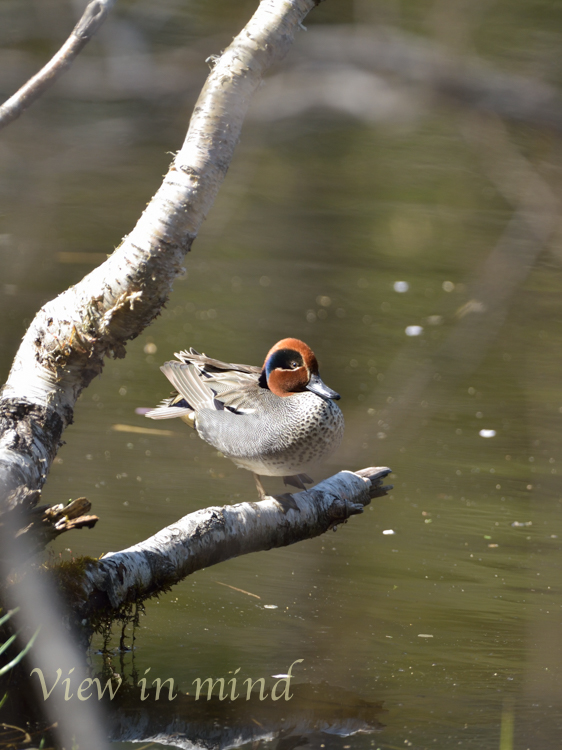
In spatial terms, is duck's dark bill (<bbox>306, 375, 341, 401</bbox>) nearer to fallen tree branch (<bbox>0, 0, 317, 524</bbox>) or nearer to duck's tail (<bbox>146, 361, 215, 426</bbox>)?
duck's tail (<bbox>146, 361, 215, 426</bbox>)

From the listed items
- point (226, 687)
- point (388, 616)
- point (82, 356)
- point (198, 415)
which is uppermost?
point (82, 356)

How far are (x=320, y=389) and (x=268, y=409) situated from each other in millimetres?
131

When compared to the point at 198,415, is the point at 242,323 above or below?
below

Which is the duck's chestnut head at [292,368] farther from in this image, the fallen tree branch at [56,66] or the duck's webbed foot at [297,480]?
the fallen tree branch at [56,66]

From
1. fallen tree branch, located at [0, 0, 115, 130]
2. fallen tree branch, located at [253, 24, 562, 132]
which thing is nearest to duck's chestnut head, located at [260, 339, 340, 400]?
fallen tree branch, located at [0, 0, 115, 130]

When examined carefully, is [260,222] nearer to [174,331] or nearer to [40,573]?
[174,331]

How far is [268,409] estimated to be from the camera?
209 centimetres

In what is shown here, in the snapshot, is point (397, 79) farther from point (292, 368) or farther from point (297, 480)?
point (297, 480)

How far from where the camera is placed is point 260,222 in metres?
6.03

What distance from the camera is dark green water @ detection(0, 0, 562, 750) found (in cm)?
97

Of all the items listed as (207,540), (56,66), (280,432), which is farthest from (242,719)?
(56,66)

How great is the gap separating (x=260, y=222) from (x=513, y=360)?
2.36 m

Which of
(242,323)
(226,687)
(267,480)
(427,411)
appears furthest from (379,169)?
(226,687)

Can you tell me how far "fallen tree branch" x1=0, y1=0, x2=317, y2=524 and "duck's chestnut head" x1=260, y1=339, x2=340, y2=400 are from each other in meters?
0.32
